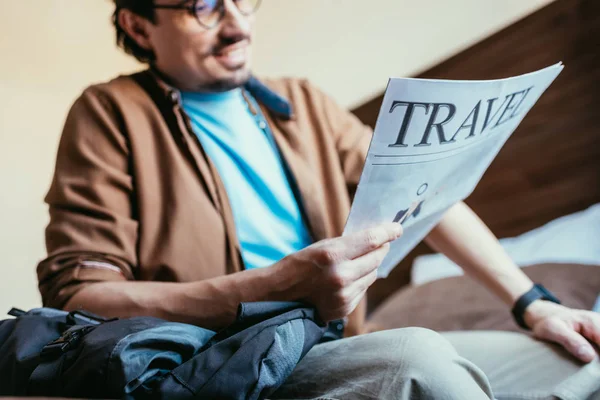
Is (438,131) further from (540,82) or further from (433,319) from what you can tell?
(433,319)

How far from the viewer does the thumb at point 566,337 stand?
0.61 m

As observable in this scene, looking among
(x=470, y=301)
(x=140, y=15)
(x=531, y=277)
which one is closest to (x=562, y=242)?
(x=531, y=277)

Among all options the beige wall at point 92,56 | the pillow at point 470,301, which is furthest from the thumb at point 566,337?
the beige wall at point 92,56

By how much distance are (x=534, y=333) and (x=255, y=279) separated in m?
0.42

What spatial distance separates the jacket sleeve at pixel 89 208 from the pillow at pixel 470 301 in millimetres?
503

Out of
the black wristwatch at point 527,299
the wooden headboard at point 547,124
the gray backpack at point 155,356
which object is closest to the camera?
the gray backpack at point 155,356

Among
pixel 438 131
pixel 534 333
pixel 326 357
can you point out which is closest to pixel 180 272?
pixel 326 357

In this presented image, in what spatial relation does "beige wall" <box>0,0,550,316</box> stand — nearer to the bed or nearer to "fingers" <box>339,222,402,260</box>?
the bed

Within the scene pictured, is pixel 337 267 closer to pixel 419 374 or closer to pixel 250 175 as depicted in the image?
pixel 419 374

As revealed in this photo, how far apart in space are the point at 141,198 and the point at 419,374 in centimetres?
47

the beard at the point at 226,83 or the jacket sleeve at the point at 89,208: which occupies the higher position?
the beard at the point at 226,83

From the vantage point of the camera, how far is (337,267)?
20.2 inches

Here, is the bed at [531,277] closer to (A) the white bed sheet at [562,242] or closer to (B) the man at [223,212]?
(A) the white bed sheet at [562,242]

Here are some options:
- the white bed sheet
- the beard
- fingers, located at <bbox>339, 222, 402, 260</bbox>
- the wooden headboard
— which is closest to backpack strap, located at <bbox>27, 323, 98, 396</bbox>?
fingers, located at <bbox>339, 222, 402, 260</bbox>
